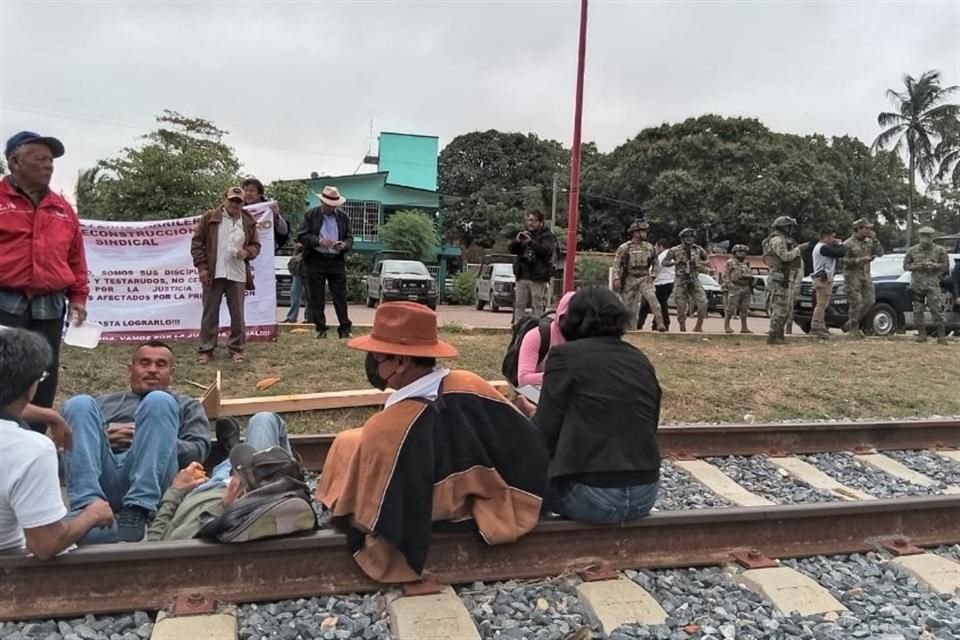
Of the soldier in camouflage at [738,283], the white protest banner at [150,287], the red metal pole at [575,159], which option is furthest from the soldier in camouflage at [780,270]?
the white protest banner at [150,287]

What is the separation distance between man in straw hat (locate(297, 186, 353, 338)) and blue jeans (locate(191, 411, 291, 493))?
4.61 meters

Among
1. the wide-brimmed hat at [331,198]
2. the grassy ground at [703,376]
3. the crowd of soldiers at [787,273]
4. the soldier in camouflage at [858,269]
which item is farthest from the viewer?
the soldier in camouflage at [858,269]

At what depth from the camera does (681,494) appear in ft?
16.6

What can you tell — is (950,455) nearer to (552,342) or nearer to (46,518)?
(552,342)

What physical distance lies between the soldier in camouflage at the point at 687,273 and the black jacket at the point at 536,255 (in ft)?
13.6

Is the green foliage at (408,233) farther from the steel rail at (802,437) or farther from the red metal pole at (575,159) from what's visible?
the steel rail at (802,437)

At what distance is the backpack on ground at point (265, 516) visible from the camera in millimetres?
3180

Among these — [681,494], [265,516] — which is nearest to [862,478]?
[681,494]

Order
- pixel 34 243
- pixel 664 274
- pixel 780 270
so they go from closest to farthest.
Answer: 1. pixel 34 243
2. pixel 780 270
3. pixel 664 274

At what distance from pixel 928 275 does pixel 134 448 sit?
12930mm

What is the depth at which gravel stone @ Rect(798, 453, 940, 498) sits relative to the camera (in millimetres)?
5363

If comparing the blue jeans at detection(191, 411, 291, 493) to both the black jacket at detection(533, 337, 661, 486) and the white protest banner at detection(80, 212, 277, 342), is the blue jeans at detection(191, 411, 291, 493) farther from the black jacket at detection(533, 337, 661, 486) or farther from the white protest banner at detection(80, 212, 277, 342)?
the white protest banner at detection(80, 212, 277, 342)

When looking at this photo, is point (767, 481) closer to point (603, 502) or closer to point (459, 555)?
point (603, 502)

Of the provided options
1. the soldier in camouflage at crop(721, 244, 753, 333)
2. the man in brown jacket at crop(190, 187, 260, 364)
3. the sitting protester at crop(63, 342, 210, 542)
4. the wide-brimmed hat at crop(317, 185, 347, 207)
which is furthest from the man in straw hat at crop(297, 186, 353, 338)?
the soldier in camouflage at crop(721, 244, 753, 333)
